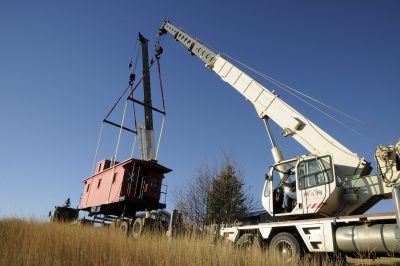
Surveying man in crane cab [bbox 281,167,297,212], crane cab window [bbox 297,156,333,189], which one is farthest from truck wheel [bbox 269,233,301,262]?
crane cab window [bbox 297,156,333,189]

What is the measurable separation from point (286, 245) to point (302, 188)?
5.20ft

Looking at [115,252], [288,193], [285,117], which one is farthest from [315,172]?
[115,252]

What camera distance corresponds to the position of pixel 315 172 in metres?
8.56

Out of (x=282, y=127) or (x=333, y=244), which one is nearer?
(x=333, y=244)

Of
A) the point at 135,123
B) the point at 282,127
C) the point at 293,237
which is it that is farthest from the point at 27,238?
the point at 135,123

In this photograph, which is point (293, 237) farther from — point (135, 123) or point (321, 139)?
point (135, 123)

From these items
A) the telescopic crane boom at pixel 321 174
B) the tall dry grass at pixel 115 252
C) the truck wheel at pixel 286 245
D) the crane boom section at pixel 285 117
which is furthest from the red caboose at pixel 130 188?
the truck wheel at pixel 286 245

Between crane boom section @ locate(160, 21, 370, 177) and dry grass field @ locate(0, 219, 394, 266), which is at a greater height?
crane boom section @ locate(160, 21, 370, 177)

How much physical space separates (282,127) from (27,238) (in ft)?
26.1

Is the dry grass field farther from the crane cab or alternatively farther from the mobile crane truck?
the crane cab

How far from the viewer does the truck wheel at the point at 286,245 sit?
7637mm

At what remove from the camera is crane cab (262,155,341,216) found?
8133mm

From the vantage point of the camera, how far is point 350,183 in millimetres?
8406

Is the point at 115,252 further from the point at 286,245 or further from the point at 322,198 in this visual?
the point at 322,198
